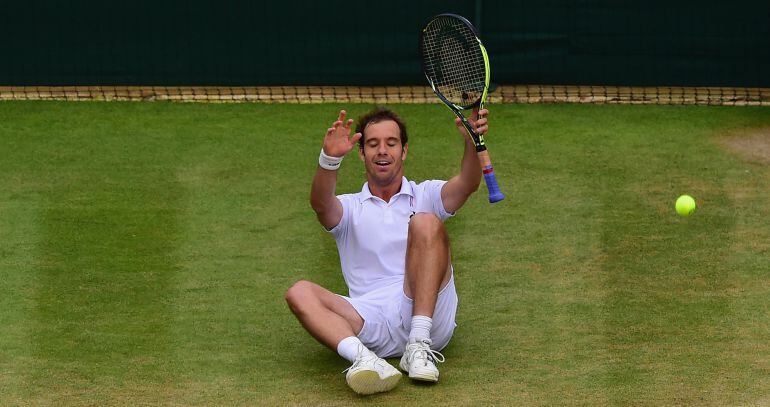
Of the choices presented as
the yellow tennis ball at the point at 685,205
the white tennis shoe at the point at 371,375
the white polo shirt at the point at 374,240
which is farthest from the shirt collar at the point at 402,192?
the yellow tennis ball at the point at 685,205

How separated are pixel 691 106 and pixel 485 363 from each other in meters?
6.06

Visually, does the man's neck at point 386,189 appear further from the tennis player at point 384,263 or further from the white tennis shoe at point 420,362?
the white tennis shoe at point 420,362

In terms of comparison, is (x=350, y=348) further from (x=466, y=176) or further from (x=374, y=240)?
(x=466, y=176)

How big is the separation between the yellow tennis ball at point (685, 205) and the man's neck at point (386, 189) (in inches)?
110

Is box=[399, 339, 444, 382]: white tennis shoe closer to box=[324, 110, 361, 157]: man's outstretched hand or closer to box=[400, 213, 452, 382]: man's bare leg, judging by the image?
box=[400, 213, 452, 382]: man's bare leg

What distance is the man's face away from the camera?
7.73m

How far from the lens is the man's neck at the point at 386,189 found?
7853 millimetres

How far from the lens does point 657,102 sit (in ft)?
42.6

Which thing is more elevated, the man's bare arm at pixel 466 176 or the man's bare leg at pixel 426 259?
the man's bare arm at pixel 466 176
